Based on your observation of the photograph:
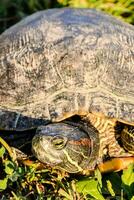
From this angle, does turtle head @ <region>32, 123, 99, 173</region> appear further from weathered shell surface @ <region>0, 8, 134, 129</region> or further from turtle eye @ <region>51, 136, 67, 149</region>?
weathered shell surface @ <region>0, 8, 134, 129</region>

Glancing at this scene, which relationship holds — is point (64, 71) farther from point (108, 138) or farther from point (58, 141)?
point (58, 141)

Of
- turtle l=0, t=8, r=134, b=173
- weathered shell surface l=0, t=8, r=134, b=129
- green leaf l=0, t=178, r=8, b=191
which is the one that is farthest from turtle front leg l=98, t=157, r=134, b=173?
green leaf l=0, t=178, r=8, b=191

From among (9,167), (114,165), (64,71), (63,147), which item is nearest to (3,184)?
(9,167)

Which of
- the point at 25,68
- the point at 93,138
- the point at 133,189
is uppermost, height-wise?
the point at 25,68

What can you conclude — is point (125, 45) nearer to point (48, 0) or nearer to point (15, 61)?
point (15, 61)

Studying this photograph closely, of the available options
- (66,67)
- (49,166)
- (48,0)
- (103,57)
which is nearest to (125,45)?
(103,57)

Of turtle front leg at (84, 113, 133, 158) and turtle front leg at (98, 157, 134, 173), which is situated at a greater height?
turtle front leg at (84, 113, 133, 158)
